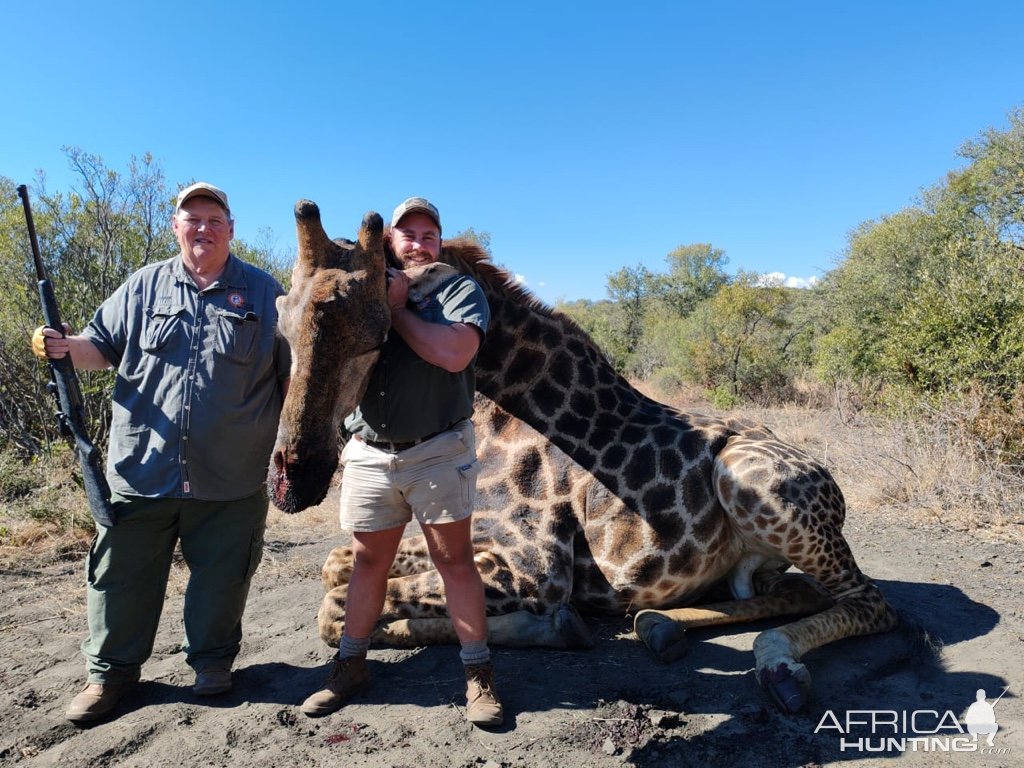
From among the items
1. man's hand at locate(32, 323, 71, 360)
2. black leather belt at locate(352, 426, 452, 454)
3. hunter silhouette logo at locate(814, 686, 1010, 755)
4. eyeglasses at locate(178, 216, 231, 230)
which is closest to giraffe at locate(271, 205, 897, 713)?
hunter silhouette logo at locate(814, 686, 1010, 755)

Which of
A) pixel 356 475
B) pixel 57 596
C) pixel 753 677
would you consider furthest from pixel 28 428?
pixel 753 677

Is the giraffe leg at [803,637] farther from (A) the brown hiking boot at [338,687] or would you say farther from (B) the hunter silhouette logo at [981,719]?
(A) the brown hiking boot at [338,687]

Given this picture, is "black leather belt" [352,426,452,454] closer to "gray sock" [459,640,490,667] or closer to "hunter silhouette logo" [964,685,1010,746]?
"gray sock" [459,640,490,667]

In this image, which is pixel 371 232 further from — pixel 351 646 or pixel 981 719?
pixel 981 719

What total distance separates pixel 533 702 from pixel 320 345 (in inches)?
77.7

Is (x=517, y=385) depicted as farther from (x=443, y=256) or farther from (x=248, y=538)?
(x=248, y=538)

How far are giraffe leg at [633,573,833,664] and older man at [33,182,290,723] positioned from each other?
2252 mm

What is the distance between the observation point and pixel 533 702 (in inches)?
124

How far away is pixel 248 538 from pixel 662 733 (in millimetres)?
2229

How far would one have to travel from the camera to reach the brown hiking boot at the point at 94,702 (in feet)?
9.79

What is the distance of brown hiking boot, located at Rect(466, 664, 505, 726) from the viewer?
9.53 ft

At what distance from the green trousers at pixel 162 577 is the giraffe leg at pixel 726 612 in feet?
7.34

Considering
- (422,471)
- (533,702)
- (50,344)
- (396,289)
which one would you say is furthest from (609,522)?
(50,344)

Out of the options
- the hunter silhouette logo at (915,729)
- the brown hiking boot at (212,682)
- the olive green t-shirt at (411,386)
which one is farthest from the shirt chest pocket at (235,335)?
the hunter silhouette logo at (915,729)
